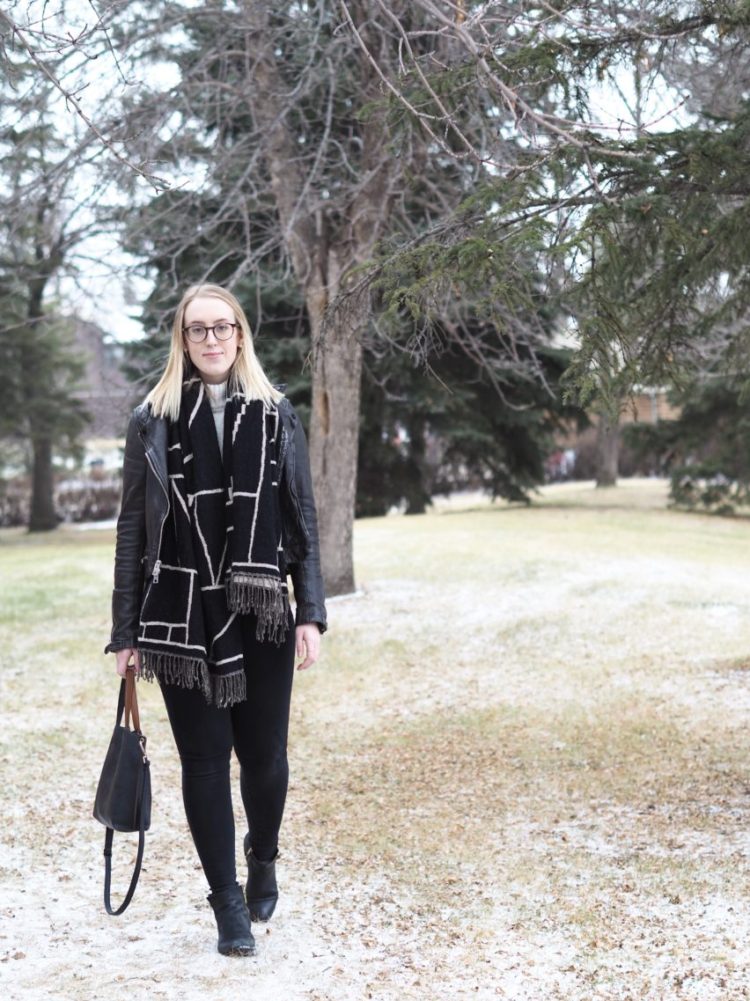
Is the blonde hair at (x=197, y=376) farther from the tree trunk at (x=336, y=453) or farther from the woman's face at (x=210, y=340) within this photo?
the tree trunk at (x=336, y=453)

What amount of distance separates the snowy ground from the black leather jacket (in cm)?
105

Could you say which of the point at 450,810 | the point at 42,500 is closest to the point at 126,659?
the point at 450,810

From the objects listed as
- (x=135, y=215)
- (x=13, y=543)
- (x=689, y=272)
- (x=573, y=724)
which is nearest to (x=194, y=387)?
(x=689, y=272)

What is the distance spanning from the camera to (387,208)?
1035cm

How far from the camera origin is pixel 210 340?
11.6 feet

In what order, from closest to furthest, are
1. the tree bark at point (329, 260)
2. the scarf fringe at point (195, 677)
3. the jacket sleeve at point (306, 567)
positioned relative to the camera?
the scarf fringe at point (195, 677), the jacket sleeve at point (306, 567), the tree bark at point (329, 260)

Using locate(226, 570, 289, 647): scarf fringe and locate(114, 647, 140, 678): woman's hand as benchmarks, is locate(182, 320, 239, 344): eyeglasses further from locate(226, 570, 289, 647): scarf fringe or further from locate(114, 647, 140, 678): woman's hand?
locate(114, 647, 140, 678): woman's hand

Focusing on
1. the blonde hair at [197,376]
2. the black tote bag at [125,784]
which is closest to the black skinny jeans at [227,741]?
the black tote bag at [125,784]

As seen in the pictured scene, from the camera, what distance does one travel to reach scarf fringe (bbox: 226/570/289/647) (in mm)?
3361

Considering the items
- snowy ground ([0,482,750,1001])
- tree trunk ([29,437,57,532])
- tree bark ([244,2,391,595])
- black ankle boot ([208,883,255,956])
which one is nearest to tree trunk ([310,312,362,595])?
tree bark ([244,2,391,595])

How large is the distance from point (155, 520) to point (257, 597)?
0.37 m

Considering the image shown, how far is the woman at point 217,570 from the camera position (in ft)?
11.1

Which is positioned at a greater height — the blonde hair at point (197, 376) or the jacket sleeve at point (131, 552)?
the blonde hair at point (197, 376)

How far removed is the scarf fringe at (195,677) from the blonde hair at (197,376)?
0.71 meters
